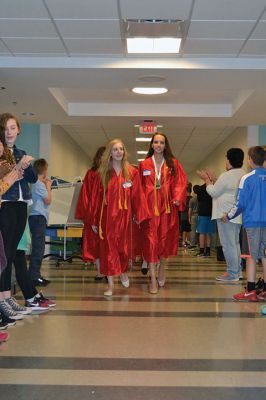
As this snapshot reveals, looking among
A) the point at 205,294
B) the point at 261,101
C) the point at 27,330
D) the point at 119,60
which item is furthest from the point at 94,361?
the point at 261,101

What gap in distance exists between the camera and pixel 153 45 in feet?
19.5

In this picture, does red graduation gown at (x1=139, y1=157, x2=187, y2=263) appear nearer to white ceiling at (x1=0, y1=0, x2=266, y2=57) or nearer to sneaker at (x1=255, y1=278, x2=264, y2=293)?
sneaker at (x1=255, y1=278, x2=264, y2=293)

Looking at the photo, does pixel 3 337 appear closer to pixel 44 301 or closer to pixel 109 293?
pixel 44 301

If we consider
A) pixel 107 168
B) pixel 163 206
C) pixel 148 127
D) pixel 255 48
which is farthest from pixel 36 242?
pixel 148 127

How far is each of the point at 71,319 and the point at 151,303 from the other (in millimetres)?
892

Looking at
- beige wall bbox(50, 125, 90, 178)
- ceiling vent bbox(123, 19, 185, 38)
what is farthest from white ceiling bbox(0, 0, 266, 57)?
beige wall bbox(50, 125, 90, 178)

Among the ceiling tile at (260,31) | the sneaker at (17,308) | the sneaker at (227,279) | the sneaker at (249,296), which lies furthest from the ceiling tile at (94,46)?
the sneaker at (17,308)

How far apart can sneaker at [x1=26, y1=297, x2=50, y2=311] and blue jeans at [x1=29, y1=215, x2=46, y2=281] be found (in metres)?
0.90

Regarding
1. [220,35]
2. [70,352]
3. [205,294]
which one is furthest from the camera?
[220,35]

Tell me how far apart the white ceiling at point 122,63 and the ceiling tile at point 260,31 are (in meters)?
0.01

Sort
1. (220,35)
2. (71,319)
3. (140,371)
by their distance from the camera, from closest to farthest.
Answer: (140,371) < (71,319) < (220,35)

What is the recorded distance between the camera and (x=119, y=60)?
248 inches

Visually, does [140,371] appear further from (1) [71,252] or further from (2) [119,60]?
(1) [71,252]

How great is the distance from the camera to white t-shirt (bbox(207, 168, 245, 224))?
588 cm
